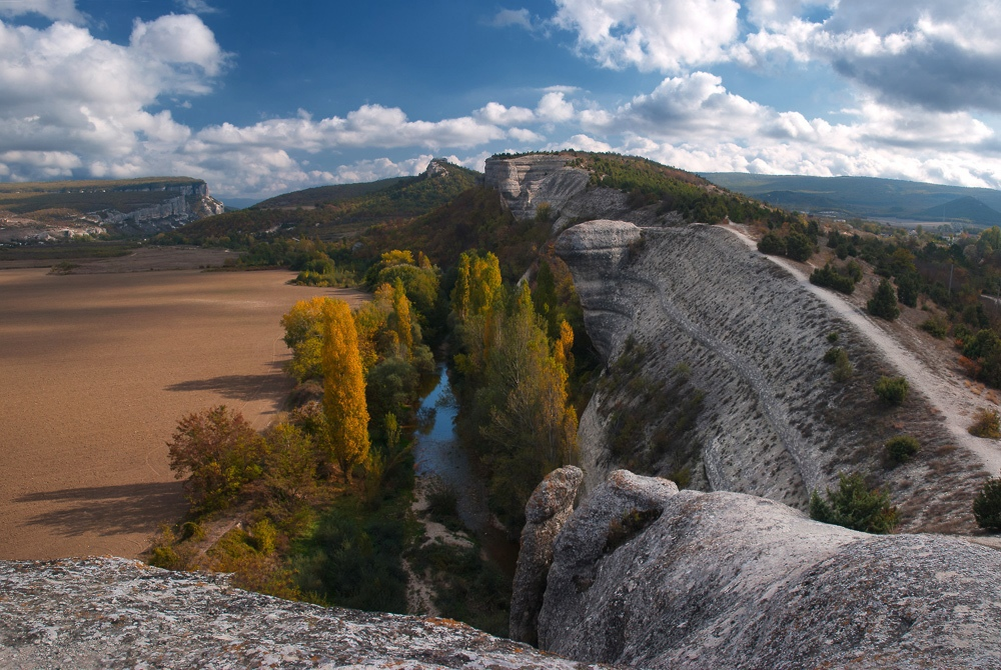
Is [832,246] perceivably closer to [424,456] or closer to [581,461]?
[581,461]

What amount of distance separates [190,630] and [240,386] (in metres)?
43.7

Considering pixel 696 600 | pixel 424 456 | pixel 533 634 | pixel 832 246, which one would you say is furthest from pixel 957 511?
pixel 424 456

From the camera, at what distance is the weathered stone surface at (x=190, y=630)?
13.9 feet

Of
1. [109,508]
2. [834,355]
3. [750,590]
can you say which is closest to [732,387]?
[834,355]

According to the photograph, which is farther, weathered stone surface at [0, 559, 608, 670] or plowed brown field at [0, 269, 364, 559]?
plowed brown field at [0, 269, 364, 559]

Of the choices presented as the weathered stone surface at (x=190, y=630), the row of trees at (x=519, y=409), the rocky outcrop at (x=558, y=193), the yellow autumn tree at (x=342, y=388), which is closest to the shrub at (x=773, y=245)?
the row of trees at (x=519, y=409)

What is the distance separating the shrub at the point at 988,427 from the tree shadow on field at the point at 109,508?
29.8m

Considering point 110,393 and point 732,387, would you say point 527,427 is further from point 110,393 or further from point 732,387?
point 110,393

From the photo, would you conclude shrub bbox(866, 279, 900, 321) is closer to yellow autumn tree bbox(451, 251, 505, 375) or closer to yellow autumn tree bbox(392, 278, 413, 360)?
yellow autumn tree bbox(451, 251, 505, 375)

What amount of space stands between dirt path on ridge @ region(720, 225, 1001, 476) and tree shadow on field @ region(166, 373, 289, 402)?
37.5 metres

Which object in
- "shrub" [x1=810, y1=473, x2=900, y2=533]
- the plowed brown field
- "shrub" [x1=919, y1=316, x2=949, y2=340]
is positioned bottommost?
the plowed brown field

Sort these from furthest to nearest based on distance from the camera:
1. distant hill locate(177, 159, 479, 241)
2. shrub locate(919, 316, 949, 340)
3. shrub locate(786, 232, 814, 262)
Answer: distant hill locate(177, 159, 479, 241), shrub locate(786, 232, 814, 262), shrub locate(919, 316, 949, 340)

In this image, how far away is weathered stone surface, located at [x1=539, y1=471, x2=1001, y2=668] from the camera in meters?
5.40

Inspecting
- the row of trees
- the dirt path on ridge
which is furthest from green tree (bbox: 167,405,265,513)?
the dirt path on ridge
